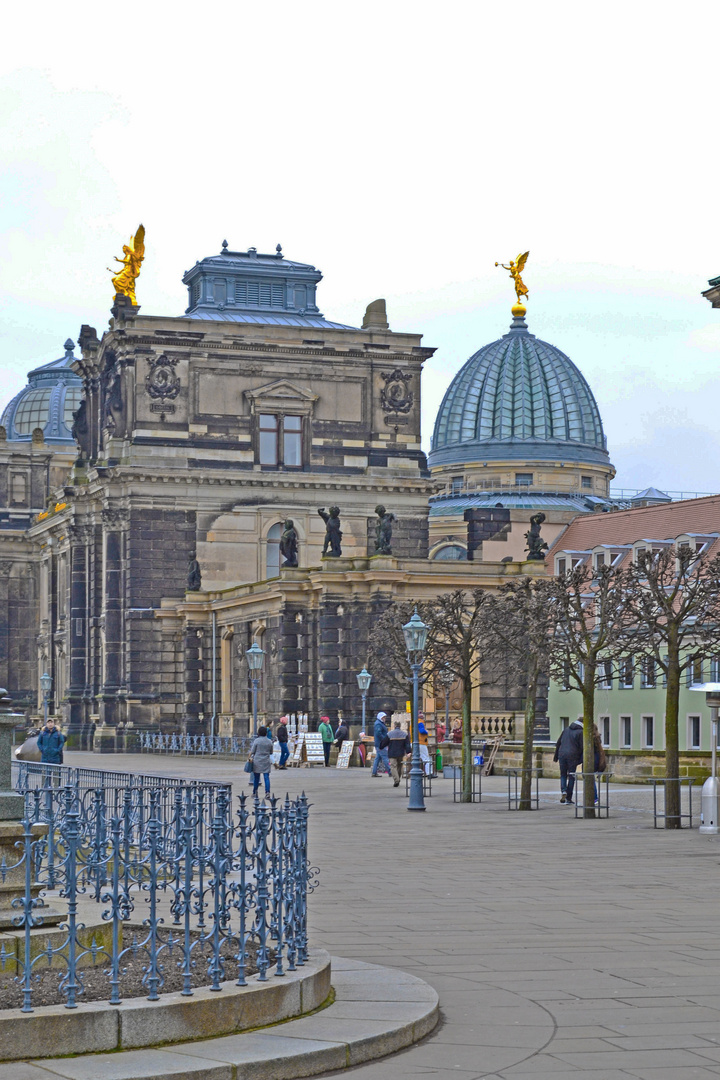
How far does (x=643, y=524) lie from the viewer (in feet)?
204

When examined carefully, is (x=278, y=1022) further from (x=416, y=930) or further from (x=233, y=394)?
(x=233, y=394)

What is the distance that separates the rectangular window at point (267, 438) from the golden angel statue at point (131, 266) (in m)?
7.58

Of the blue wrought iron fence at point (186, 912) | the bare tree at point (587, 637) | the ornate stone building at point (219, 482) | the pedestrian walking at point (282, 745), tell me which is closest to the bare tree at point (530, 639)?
the bare tree at point (587, 637)

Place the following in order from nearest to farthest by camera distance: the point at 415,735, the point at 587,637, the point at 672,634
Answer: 1. the point at 672,634
2. the point at 587,637
3. the point at 415,735

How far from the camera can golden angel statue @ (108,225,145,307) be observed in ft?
250

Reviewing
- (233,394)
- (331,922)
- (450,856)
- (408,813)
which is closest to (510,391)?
(233,394)

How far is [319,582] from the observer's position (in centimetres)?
5956

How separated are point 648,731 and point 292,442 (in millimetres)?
26840

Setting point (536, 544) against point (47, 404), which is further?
point (47, 404)

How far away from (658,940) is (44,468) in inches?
3812

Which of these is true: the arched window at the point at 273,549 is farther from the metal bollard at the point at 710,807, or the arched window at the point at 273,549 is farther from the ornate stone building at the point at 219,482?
the metal bollard at the point at 710,807

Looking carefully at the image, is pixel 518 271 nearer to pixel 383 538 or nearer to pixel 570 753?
pixel 383 538

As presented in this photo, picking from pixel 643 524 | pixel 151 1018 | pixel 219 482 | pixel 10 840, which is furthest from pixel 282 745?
pixel 151 1018

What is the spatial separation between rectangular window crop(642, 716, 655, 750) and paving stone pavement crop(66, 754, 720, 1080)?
2304 centimetres
